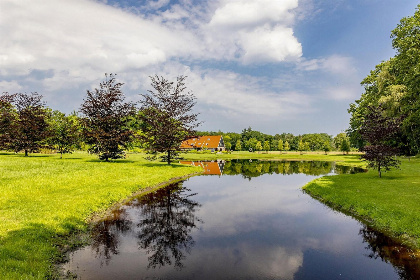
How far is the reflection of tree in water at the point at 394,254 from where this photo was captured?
8.60 metres

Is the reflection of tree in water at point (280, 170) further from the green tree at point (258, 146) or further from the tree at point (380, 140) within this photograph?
the green tree at point (258, 146)

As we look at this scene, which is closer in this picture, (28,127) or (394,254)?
(394,254)

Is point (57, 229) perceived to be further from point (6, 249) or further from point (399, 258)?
point (399, 258)

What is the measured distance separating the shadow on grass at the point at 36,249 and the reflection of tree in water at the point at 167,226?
3241 mm

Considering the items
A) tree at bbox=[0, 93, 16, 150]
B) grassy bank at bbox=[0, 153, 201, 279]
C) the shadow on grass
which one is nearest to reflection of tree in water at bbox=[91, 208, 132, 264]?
the shadow on grass

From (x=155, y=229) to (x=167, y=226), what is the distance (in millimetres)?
784

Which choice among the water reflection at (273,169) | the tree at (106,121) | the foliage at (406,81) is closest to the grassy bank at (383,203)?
the foliage at (406,81)

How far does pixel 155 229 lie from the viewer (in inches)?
509

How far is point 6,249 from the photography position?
8.54 meters

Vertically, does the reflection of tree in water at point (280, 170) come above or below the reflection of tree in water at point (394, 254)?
above

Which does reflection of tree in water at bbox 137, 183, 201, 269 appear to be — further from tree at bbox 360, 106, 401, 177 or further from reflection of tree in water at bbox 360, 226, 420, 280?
tree at bbox 360, 106, 401, 177

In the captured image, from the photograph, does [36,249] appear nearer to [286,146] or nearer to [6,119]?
[6,119]

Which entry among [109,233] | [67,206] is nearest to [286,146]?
[67,206]

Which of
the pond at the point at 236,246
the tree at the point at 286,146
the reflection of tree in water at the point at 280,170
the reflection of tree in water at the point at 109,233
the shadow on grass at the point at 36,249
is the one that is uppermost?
the tree at the point at 286,146
